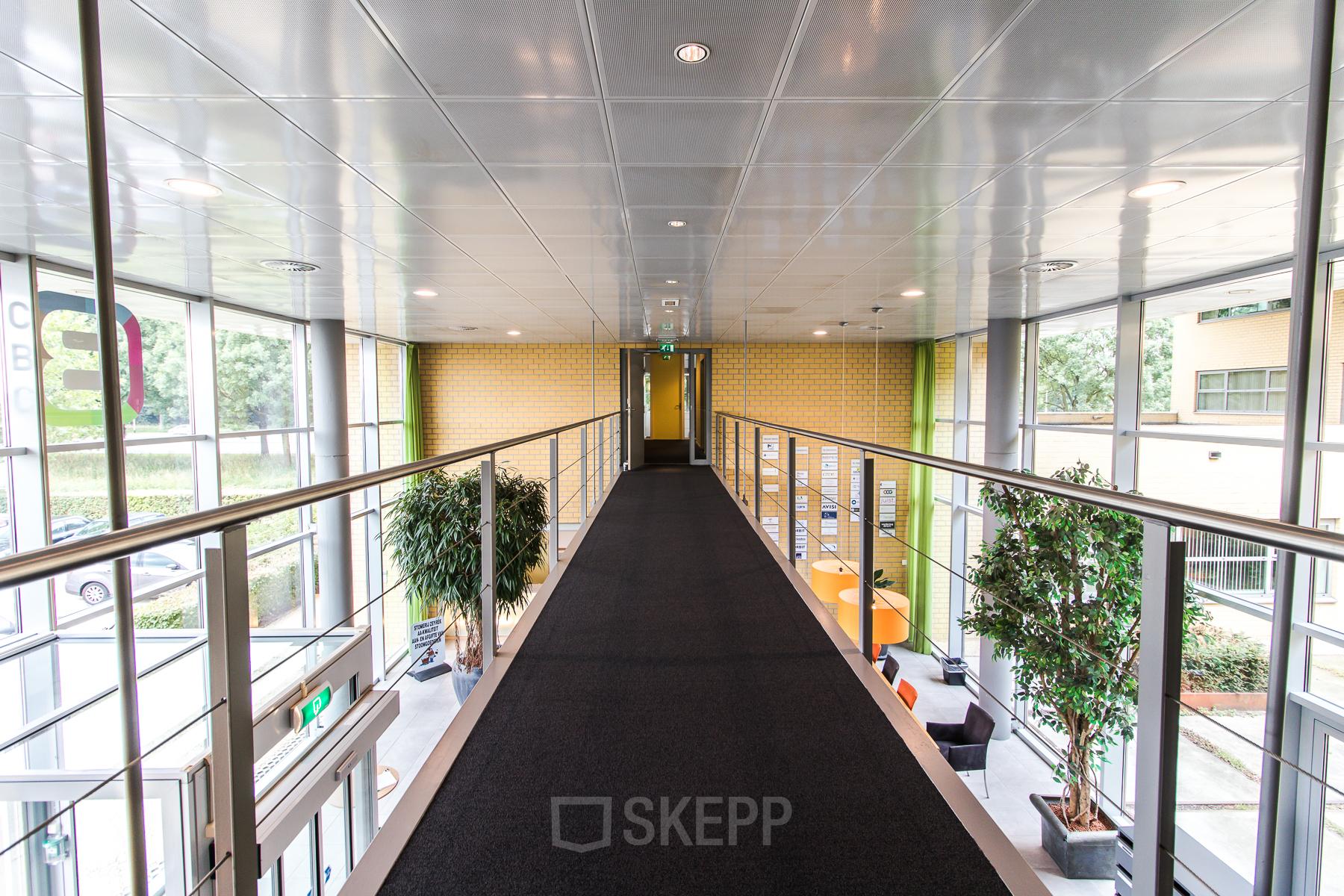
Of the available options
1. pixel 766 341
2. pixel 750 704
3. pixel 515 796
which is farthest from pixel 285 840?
pixel 766 341

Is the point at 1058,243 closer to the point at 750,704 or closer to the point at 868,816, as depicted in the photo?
the point at 750,704

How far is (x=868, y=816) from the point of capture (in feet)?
3.79

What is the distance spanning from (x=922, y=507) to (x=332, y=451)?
6.05 meters

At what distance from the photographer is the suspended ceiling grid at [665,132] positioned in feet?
4.34

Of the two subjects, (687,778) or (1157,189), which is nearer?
(687,778)

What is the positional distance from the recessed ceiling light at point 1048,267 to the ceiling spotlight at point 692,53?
9.15ft

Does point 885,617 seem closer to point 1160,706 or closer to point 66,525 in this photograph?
point 1160,706

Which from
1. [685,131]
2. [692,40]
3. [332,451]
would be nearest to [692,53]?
[692,40]

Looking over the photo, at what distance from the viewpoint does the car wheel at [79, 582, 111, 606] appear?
338cm

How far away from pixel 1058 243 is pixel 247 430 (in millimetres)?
5481

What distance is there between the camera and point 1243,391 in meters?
3.70

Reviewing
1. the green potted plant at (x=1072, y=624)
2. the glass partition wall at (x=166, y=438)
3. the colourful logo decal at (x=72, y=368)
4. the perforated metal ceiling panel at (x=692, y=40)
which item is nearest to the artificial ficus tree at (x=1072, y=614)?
the green potted plant at (x=1072, y=624)

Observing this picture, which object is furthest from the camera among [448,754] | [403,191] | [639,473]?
[639,473]

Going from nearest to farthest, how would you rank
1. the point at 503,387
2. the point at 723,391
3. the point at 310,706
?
the point at 310,706, the point at 503,387, the point at 723,391
